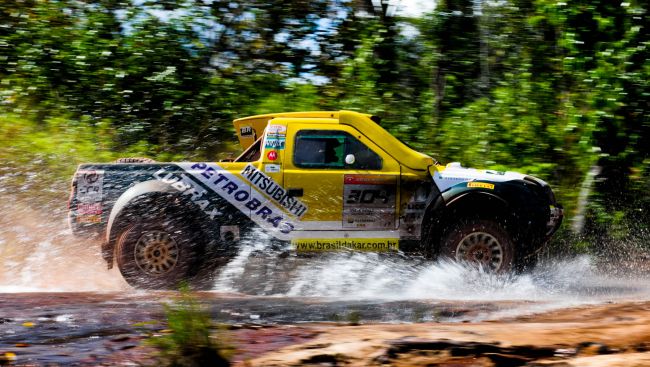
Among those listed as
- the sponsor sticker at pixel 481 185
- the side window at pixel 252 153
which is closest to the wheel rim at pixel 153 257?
the side window at pixel 252 153

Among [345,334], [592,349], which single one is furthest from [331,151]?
[592,349]

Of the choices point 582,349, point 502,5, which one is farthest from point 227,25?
point 582,349

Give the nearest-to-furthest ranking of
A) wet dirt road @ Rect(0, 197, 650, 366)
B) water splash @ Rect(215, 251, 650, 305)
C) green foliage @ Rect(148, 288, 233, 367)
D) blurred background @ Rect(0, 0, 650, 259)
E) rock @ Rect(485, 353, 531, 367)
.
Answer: green foliage @ Rect(148, 288, 233, 367)
rock @ Rect(485, 353, 531, 367)
wet dirt road @ Rect(0, 197, 650, 366)
water splash @ Rect(215, 251, 650, 305)
blurred background @ Rect(0, 0, 650, 259)

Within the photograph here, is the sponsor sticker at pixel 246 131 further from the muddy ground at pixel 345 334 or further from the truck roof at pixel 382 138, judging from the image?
the muddy ground at pixel 345 334

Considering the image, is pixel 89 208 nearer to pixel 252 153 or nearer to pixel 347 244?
pixel 252 153

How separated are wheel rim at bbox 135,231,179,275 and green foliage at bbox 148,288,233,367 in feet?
12.4

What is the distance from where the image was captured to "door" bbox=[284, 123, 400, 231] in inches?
342

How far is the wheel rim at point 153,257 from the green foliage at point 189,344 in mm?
3778

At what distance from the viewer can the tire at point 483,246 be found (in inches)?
336

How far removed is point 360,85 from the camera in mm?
14680

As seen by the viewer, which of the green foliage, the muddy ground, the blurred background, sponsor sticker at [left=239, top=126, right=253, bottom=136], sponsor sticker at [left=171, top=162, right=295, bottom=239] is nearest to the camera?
the green foliage

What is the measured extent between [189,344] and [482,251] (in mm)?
4500

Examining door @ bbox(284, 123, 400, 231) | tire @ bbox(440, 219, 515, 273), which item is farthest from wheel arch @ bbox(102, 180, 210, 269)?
tire @ bbox(440, 219, 515, 273)

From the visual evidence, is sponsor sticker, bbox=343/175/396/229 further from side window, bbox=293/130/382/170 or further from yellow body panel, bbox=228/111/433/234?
side window, bbox=293/130/382/170
